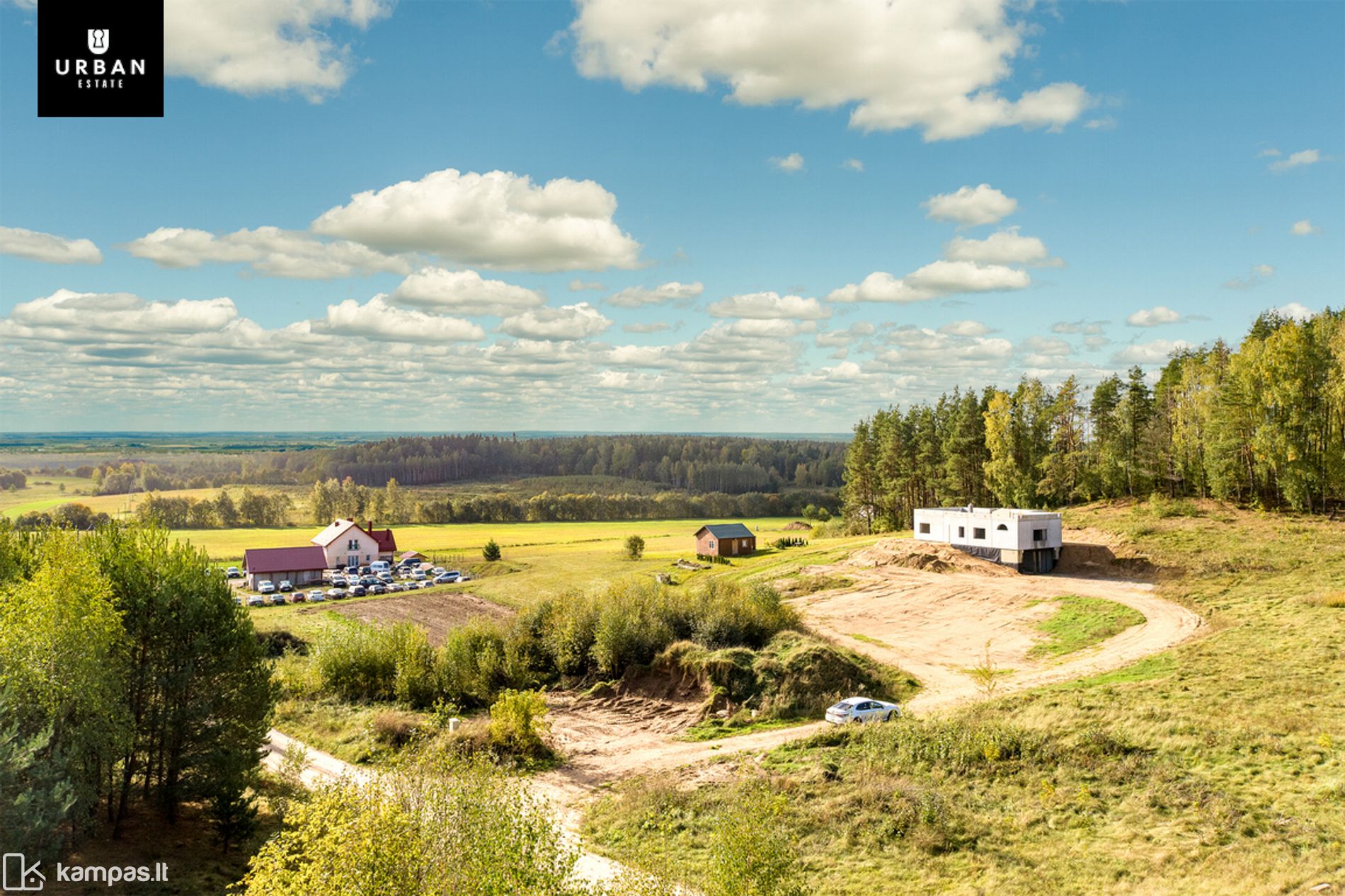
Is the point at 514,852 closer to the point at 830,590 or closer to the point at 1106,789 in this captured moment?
the point at 1106,789

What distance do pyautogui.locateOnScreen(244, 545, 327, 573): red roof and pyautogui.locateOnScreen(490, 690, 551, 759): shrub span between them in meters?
59.8

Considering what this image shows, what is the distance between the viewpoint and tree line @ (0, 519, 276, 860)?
61.0 feet

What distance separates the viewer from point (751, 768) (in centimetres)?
2747

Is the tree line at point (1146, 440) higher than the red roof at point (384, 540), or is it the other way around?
the tree line at point (1146, 440)

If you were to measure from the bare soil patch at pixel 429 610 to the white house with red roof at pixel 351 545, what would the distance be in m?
21.7

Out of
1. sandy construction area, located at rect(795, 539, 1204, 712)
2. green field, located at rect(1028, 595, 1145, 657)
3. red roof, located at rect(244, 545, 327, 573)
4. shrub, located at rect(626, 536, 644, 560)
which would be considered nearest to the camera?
sandy construction area, located at rect(795, 539, 1204, 712)

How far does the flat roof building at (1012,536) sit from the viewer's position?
2448 inches

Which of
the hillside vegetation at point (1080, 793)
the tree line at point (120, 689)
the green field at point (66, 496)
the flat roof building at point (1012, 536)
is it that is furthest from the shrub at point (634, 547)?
the green field at point (66, 496)

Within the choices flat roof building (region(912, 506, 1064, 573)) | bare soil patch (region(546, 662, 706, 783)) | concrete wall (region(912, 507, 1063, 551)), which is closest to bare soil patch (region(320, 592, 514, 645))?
bare soil patch (region(546, 662, 706, 783))

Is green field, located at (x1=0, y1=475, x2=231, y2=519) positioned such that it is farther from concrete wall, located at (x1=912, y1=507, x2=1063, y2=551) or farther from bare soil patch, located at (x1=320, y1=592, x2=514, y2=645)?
concrete wall, located at (x1=912, y1=507, x2=1063, y2=551)

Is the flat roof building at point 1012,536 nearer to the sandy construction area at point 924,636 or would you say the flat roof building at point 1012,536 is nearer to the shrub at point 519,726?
the sandy construction area at point 924,636

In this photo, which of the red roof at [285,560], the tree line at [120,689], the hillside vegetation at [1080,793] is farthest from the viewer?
the red roof at [285,560]

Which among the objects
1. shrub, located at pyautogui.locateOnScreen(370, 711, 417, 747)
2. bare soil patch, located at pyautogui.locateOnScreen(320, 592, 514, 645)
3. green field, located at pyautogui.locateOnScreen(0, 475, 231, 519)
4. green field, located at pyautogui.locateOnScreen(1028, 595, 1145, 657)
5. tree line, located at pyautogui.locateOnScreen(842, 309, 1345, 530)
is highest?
tree line, located at pyautogui.locateOnScreen(842, 309, 1345, 530)

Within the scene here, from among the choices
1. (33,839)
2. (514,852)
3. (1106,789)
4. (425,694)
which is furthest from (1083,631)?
(33,839)
